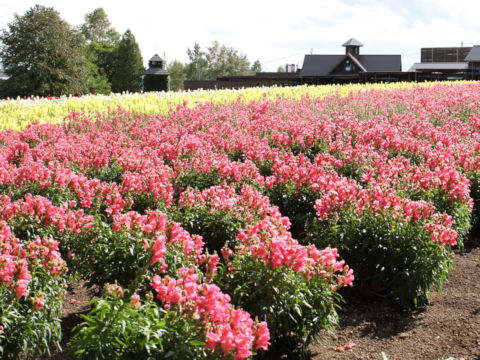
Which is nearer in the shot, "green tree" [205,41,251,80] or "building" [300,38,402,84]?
"building" [300,38,402,84]

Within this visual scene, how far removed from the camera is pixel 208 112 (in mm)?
14102

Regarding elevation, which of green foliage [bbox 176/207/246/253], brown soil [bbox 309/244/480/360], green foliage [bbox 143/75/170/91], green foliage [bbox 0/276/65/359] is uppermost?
green foliage [bbox 143/75/170/91]

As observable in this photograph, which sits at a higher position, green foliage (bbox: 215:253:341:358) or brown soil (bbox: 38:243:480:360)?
green foliage (bbox: 215:253:341:358)

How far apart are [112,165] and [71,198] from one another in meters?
1.70

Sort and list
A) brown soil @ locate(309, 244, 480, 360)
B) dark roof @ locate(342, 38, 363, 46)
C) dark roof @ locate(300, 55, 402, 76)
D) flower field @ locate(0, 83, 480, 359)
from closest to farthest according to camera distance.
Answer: flower field @ locate(0, 83, 480, 359)
brown soil @ locate(309, 244, 480, 360)
dark roof @ locate(300, 55, 402, 76)
dark roof @ locate(342, 38, 363, 46)

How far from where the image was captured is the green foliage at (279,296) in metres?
3.78

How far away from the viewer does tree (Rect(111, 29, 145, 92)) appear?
57.7 m

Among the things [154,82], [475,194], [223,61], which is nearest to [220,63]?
[223,61]

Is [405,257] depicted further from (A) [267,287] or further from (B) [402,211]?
(A) [267,287]

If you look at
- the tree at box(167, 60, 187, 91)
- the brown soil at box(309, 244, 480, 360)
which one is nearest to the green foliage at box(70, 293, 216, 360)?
the brown soil at box(309, 244, 480, 360)

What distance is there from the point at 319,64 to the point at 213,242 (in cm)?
5278

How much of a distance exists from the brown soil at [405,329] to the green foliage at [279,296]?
→ 1.80ft

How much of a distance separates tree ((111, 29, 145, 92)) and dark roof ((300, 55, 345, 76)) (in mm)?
18876

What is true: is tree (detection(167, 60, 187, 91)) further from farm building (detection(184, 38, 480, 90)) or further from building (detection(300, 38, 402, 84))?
building (detection(300, 38, 402, 84))
